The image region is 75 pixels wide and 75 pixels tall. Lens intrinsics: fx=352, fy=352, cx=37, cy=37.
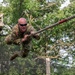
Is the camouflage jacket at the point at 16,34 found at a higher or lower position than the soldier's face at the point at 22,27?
lower

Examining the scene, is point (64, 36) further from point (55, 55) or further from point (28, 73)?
point (28, 73)

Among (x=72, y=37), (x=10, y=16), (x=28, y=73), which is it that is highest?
(x=10, y=16)

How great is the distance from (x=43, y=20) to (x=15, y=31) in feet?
20.8

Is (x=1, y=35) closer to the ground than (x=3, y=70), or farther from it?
farther from it

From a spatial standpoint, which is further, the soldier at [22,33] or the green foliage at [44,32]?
the green foliage at [44,32]

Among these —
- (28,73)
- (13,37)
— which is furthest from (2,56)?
(13,37)

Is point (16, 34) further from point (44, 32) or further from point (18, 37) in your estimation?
point (44, 32)

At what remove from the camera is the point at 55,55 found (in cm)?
1350

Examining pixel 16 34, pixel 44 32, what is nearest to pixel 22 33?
pixel 16 34

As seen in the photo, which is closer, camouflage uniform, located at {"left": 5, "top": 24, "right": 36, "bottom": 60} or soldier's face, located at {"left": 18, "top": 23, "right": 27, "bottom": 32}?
soldier's face, located at {"left": 18, "top": 23, "right": 27, "bottom": 32}

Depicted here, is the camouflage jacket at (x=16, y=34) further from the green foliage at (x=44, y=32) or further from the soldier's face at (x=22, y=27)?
the green foliage at (x=44, y=32)

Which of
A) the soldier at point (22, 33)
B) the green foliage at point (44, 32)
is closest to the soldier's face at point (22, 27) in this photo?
the soldier at point (22, 33)

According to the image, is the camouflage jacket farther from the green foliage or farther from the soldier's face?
the green foliage

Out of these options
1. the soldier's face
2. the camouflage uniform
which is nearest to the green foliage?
the camouflage uniform
